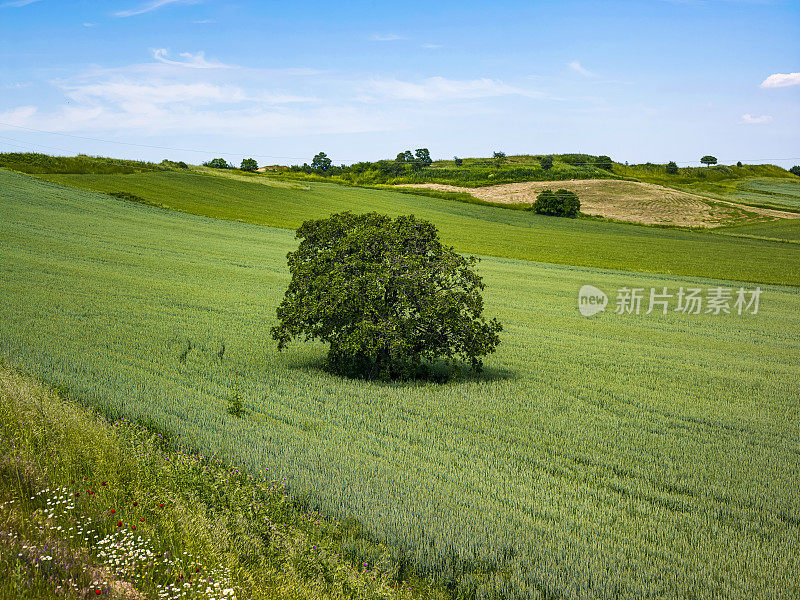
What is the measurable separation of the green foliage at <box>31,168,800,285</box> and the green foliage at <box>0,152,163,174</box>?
3.96 meters

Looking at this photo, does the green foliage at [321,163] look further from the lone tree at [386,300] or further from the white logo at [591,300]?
the lone tree at [386,300]

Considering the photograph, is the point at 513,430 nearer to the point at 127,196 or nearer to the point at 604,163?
the point at 127,196

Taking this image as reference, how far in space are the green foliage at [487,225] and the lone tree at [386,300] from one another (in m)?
38.5

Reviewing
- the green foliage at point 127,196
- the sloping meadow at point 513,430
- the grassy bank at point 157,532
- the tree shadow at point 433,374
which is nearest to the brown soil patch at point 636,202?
the green foliage at point 127,196

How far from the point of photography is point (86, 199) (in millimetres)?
60875

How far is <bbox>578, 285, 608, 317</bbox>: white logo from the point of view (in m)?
28.8

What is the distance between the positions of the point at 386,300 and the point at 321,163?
5546 inches

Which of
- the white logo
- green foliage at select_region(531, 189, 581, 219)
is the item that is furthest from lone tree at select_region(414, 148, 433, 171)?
the white logo

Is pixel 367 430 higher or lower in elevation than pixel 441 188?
lower

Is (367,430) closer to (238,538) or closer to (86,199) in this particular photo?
(238,538)

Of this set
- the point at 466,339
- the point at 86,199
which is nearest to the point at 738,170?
the point at 86,199

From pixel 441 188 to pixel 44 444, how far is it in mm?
95414

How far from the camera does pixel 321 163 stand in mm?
149250

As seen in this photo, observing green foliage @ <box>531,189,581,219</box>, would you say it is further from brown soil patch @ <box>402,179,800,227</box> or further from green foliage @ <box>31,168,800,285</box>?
green foliage @ <box>31,168,800,285</box>
